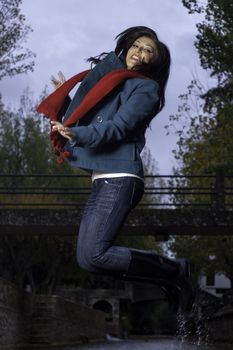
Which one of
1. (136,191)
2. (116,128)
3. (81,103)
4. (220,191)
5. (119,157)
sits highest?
(220,191)

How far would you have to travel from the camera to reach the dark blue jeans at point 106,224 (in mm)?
4184

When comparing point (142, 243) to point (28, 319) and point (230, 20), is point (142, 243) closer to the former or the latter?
point (28, 319)

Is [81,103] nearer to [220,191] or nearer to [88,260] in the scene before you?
[88,260]

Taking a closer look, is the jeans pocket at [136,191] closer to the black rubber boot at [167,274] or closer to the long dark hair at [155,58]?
the black rubber boot at [167,274]

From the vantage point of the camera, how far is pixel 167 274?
4410mm

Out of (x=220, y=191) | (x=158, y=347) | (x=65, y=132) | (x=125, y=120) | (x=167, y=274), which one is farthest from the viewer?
(x=220, y=191)

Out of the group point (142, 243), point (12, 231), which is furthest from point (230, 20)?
point (142, 243)

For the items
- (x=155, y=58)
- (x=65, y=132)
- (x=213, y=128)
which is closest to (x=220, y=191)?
(x=213, y=128)

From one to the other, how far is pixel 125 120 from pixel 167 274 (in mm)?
788

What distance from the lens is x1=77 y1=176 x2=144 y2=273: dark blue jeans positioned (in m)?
4.18

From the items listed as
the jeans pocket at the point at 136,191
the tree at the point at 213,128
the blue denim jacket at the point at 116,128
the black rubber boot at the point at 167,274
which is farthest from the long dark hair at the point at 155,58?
the tree at the point at 213,128

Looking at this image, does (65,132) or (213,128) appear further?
(213,128)

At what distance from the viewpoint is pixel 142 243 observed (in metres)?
53.7

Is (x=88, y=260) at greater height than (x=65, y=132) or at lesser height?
lesser
